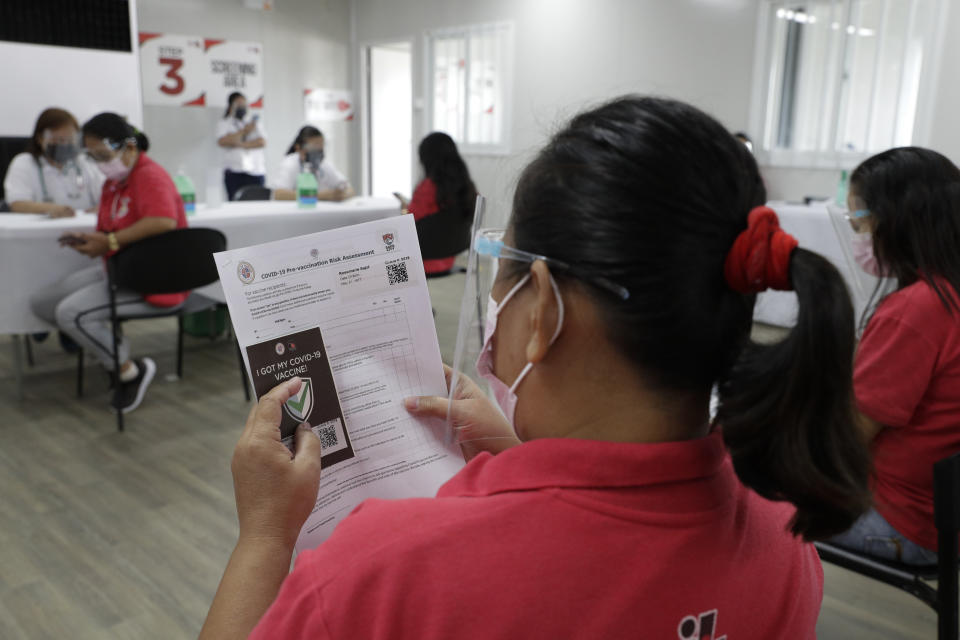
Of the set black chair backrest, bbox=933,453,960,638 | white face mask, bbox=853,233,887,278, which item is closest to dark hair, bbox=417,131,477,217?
white face mask, bbox=853,233,887,278

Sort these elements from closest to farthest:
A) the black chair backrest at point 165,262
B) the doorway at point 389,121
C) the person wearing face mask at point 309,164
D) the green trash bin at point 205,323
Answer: the black chair backrest at point 165,262, the green trash bin at point 205,323, the person wearing face mask at point 309,164, the doorway at point 389,121

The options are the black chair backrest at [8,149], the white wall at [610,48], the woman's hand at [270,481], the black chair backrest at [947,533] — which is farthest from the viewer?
the black chair backrest at [8,149]

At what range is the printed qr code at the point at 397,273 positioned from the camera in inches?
33.3

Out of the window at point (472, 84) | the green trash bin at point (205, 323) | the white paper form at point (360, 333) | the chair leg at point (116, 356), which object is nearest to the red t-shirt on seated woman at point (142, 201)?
the chair leg at point (116, 356)

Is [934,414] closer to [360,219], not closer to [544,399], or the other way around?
Result: [544,399]

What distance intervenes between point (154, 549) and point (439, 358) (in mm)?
1599

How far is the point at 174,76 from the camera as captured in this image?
6.86 meters

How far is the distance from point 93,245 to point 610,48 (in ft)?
15.0

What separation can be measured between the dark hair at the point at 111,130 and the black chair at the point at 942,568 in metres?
2.83

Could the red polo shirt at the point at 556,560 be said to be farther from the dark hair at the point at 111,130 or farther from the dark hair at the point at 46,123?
the dark hair at the point at 46,123

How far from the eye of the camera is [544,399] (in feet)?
2.06

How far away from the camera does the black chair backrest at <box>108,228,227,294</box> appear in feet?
9.13

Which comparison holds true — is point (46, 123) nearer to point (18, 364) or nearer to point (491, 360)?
point (18, 364)

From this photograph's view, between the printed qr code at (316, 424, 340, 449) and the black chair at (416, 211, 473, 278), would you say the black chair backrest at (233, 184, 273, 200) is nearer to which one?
the black chair at (416, 211, 473, 278)
